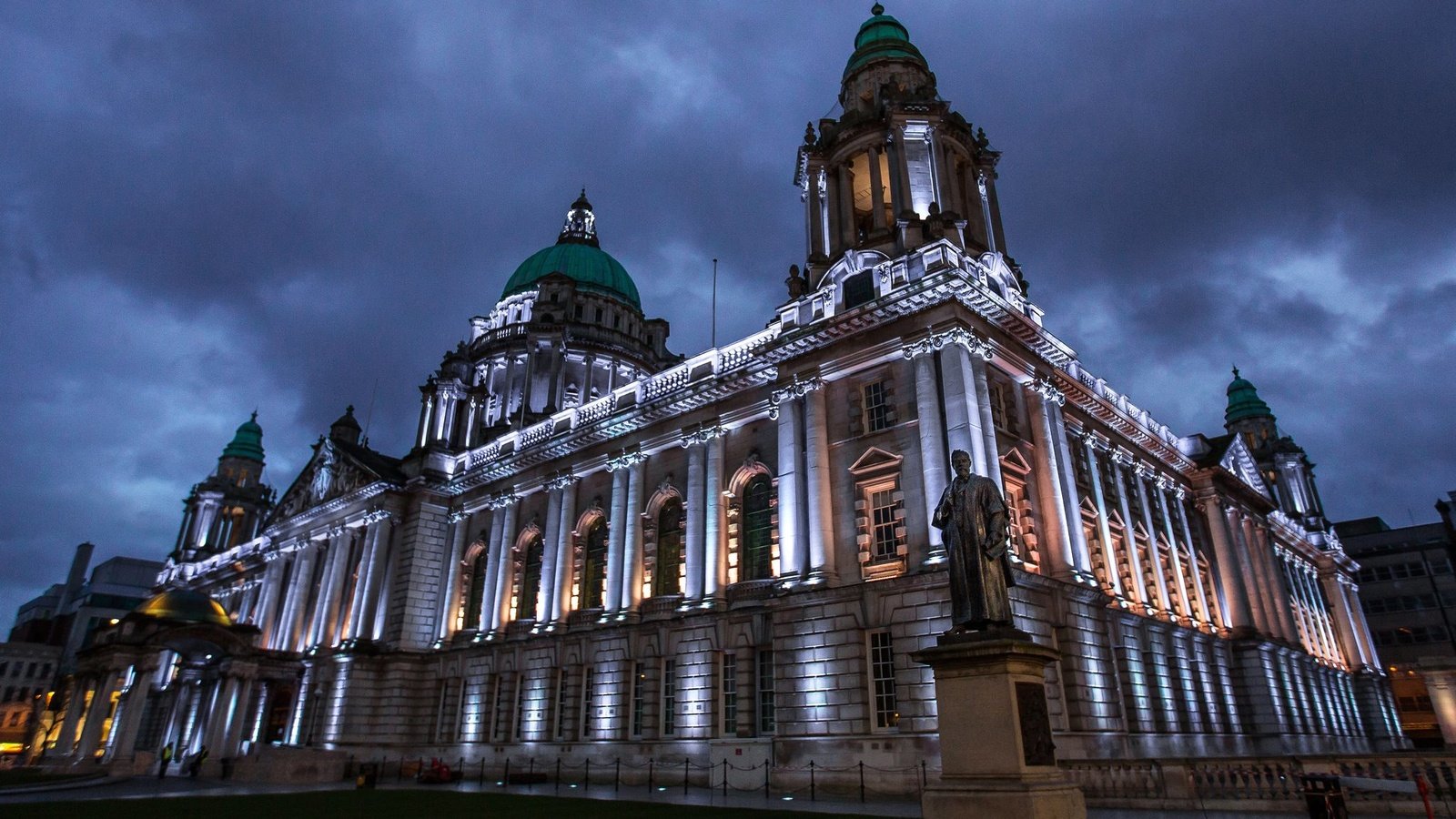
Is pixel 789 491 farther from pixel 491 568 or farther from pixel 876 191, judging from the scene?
pixel 491 568

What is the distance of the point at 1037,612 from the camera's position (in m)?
25.9

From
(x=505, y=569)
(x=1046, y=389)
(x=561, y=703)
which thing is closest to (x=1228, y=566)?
(x=1046, y=389)

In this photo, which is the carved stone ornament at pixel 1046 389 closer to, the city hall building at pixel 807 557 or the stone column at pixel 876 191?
the city hall building at pixel 807 557

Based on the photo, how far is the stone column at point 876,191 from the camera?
3542 cm

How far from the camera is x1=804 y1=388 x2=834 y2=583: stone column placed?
1113 inches

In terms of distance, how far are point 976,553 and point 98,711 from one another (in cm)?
4947

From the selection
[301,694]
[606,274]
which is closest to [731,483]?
[301,694]

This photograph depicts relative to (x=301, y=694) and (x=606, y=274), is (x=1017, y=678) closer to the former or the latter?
(x=301, y=694)

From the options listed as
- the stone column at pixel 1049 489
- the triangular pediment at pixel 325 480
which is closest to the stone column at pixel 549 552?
the triangular pediment at pixel 325 480

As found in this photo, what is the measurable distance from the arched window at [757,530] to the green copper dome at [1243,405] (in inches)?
2481

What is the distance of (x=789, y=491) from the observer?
99.7ft

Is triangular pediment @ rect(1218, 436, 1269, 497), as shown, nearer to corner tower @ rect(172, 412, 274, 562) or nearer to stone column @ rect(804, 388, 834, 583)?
stone column @ rect(804, 388, 834, 583)

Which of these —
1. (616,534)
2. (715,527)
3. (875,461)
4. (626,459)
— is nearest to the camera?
(875,461)

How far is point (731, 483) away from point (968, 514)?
21.4 metres
